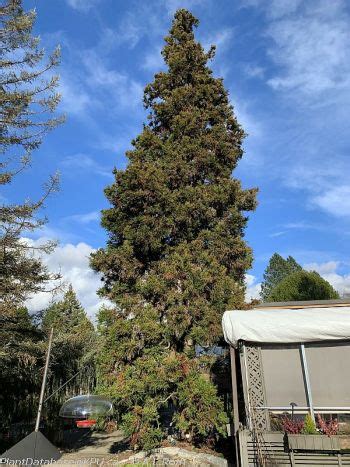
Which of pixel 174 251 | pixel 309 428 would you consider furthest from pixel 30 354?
pixel 309 428

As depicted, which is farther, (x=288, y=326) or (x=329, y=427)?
(x=288, y=326)

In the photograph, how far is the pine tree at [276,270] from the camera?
51.2 metres

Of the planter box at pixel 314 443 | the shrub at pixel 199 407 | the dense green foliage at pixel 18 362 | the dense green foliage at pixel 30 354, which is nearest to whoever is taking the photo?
the planter box at pixel 314 443

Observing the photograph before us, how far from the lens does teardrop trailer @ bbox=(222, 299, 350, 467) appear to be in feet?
23.7

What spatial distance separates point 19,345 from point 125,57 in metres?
10.9

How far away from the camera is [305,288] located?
2494 cm

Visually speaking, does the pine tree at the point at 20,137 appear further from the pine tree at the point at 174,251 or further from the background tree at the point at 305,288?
the background tree at the point at 305,288

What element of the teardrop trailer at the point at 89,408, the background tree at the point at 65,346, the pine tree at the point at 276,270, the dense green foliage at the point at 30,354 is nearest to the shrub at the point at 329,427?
the teardrop trailer at the point at 89,408

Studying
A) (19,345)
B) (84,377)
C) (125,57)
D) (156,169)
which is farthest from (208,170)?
(84,377)

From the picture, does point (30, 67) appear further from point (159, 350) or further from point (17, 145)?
point (159, 350)

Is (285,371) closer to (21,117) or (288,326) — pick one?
(288,326)

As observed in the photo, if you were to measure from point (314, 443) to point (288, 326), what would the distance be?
2176 millimetres

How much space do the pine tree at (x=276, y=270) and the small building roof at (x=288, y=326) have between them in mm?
44513

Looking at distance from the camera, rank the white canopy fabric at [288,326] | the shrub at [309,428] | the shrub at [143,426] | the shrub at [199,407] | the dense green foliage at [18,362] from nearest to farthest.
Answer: the shrub at [309,428], the white canopy fabric at [288,326], the shrub at [199,407], the shrub at [143,426], the dense green foliage at [18,362]
